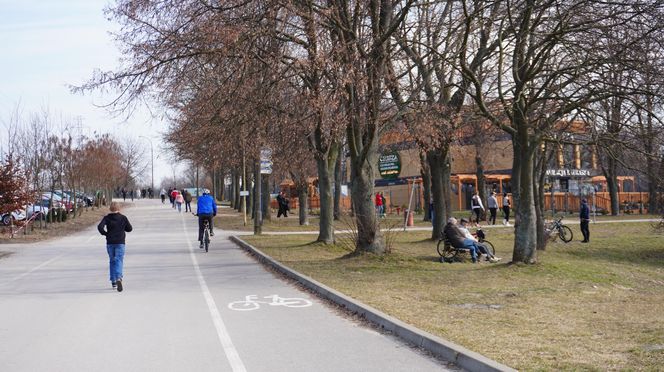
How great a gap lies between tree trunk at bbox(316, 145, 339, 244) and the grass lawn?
0.71 m

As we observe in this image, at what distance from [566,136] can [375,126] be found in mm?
5841

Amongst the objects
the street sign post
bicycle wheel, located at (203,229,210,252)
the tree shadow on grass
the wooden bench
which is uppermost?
the street sign post

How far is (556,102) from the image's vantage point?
683 inches

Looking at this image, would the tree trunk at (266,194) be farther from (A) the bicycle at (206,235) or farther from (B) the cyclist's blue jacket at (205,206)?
(A) the bicycle at (206,235)

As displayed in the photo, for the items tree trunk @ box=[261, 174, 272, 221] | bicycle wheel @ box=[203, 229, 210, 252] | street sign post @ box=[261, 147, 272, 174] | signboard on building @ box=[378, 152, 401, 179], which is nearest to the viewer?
bicycle wheel @ box=[203, 229, 210, 252]

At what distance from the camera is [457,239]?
17.8 metres

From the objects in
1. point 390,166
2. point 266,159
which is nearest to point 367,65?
point 266,159

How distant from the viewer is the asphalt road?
7.42 metres

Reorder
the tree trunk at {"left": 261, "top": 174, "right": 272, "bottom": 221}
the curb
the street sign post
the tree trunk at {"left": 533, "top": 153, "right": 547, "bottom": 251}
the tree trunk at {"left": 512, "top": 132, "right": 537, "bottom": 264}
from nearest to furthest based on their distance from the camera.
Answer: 1. the curb
2. the tree trunk at {"left": 512, "top": 132, "right": 537, "bottom": 264}
3. the tree trunk at {"left": 533, "top": 153, "right": 547, "bottom": 251}
4. the street sign post
5. the tree trunk at {"left": 261, "top": 174, "right": 272, "bottom": 221}

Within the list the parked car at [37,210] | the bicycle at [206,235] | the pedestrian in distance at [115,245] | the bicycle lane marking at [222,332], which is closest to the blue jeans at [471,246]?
the bicycle lane marking at [222,332]

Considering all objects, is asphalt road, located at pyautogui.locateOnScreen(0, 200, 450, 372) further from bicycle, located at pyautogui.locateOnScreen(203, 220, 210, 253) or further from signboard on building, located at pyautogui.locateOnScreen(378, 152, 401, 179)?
signboard on building, located at pyautogui.locateOnScreen(378, 152, 401, 179)

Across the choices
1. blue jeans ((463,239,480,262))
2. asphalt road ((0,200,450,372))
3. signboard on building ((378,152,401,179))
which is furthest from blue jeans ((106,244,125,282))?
signboard on building ((378,152,401,179))

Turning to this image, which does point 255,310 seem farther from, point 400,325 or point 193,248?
point 193,248

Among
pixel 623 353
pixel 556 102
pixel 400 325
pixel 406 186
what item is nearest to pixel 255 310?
pixel 400 325
